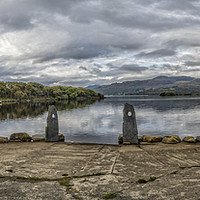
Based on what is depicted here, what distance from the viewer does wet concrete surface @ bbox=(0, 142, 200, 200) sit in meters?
6.11

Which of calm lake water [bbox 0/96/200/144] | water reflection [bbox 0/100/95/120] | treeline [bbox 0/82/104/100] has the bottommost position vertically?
calm lake water [bbox 0/96/200/144]

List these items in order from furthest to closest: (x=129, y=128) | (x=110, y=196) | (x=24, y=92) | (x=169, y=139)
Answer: (x=24, y=92), (x=129, y=128), (x=169, y=139), (x=110, y=196)

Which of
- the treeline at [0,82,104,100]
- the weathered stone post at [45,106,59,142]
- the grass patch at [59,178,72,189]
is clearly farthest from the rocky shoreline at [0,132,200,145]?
the treeline at [0,82,104,100]

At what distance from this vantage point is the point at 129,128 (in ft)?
46.9

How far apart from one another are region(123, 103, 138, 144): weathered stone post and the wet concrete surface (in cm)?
237

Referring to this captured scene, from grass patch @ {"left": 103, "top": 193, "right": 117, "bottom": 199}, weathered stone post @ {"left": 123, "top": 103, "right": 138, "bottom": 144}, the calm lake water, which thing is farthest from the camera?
the calm lake water

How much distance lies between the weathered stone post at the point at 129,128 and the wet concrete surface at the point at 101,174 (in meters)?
2.37

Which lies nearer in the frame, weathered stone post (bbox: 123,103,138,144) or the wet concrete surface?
the wet concrete surface

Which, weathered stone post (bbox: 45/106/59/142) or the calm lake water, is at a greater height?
weathered stone post (bbox: 45/106/59/142)

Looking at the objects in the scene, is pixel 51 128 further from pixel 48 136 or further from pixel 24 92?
pixel 24 92

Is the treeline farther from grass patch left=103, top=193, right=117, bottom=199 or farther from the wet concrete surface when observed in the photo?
grass patch left=103, top=193, right=117, bottom=199

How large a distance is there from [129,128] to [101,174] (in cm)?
678

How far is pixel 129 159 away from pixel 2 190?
5.61m

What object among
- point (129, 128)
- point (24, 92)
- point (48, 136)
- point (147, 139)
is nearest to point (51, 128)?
point (48, 136)
